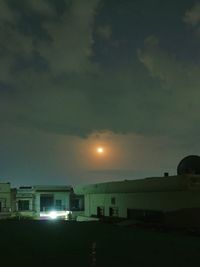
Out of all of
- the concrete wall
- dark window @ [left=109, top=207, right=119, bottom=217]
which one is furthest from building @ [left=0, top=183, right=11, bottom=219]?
dark window @ [left=109, top=207, right=119, bottom=217]

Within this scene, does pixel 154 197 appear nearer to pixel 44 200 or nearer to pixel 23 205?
pixel 44 200

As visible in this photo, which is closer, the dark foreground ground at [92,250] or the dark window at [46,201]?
the dark foreground ground at [92,250]

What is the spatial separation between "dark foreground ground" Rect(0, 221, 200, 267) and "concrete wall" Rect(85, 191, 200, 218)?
15.0 meters

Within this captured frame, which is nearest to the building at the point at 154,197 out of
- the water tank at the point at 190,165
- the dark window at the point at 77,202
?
the water tank at the point at 190,165

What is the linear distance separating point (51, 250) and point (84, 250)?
1207 mm

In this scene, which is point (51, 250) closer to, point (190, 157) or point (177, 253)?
point (177, 253)

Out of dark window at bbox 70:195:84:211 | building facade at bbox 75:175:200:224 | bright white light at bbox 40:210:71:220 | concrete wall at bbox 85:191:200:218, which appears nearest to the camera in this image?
building facade at bbox 75:175:200:224

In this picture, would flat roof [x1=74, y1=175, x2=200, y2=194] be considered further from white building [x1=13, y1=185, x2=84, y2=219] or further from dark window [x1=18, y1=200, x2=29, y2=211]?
dark window [x1=18, y1=200, x2=29, y2=211]

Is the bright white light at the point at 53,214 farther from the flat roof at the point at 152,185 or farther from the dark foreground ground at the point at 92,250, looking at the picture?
the dark foreground ground at the point at 92,250

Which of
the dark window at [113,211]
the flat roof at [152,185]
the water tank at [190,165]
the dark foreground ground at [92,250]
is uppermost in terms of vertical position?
the water tank at [190,165]

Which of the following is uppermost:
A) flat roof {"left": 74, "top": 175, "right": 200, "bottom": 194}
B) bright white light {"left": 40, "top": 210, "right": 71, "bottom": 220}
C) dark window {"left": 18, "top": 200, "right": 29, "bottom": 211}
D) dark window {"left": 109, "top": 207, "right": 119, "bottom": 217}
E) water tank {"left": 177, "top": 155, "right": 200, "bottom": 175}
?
water tank {"left": 177, "top": 155, "right": 200, "bottom": 175}

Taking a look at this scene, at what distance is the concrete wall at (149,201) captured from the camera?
119ft

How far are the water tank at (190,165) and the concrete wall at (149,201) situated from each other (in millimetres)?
6752

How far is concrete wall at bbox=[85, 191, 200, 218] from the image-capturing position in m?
36.4
